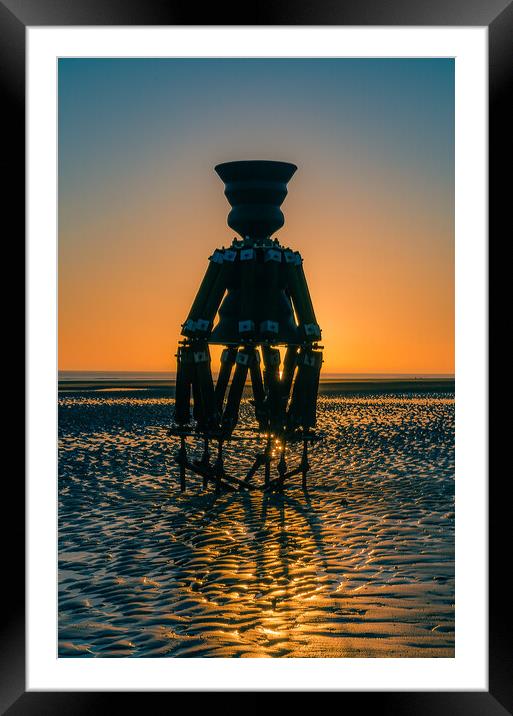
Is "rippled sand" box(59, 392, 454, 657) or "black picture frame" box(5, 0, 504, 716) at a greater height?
"black picture frame" box(5, 0, 504, 716)

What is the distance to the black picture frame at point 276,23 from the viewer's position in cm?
394

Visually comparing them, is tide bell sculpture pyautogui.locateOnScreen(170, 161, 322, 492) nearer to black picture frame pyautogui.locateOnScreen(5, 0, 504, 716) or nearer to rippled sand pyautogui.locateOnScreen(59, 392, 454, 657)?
rippled sand pyautogui.locateOnScreen(59, 392, 454, 657)

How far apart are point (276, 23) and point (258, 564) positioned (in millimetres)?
5449

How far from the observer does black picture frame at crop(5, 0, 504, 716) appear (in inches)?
155

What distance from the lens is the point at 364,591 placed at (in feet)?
23.6

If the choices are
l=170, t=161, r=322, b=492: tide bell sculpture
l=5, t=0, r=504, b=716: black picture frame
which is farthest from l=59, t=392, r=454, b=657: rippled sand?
l=5, t=0, r=504, b=716: black picture frame

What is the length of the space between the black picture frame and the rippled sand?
1.78 metres

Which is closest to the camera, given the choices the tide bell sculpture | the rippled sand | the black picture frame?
the black picture frame

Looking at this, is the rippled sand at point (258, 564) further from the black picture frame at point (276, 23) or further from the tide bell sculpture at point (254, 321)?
the black picture frame at point (276, 23)

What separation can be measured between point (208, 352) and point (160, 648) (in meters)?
5.64

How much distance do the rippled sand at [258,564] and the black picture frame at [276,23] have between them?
5.83 ft

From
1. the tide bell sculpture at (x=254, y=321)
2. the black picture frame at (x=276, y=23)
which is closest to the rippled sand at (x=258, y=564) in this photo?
the tide bell sculpture at (x=254, y=321)
